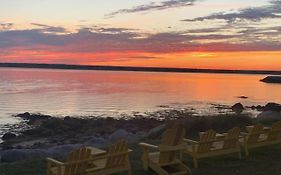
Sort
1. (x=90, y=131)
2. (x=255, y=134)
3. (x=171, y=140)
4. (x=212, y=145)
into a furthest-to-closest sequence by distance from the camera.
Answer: (x=90, y=131)
(x=255, y=134)
(x=212, y=145)
(x=171, y=140)

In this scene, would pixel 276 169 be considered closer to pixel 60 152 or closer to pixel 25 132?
pixel 60 152

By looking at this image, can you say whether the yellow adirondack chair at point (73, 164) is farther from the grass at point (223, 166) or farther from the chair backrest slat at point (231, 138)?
the chair backrest slat at point (231, 138)

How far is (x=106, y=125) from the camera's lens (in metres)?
33.1

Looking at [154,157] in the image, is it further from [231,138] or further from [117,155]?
[231,138]

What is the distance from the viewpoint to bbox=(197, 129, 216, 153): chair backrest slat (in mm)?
9383

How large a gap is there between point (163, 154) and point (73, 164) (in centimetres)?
195

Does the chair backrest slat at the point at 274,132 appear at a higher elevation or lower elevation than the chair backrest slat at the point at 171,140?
lower

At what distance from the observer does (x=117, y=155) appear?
811 centimetres

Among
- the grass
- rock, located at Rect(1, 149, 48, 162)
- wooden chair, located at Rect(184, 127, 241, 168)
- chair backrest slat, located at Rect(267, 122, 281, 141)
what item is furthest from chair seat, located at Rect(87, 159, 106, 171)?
rock, located at Rect(1, 149, 48, 162)

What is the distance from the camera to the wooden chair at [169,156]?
8266 mm

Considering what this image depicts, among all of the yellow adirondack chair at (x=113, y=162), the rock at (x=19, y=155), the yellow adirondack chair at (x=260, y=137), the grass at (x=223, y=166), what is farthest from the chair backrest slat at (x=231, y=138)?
the rock at (x=19, y=155)

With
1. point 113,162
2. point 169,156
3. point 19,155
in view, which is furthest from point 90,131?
point 113,162

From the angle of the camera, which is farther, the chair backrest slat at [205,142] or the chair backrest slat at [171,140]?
the chair backrest slat at [205,142]

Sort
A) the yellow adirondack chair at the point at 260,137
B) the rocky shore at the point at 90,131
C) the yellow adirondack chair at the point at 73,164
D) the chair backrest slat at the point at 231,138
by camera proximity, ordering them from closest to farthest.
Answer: the yellow adirondack chair at the point at 73,164
the chair backrest slat at the point at 231,138
the yellow adirondack chair at the point at 260,137
the rocky shore at the point at 90,131
